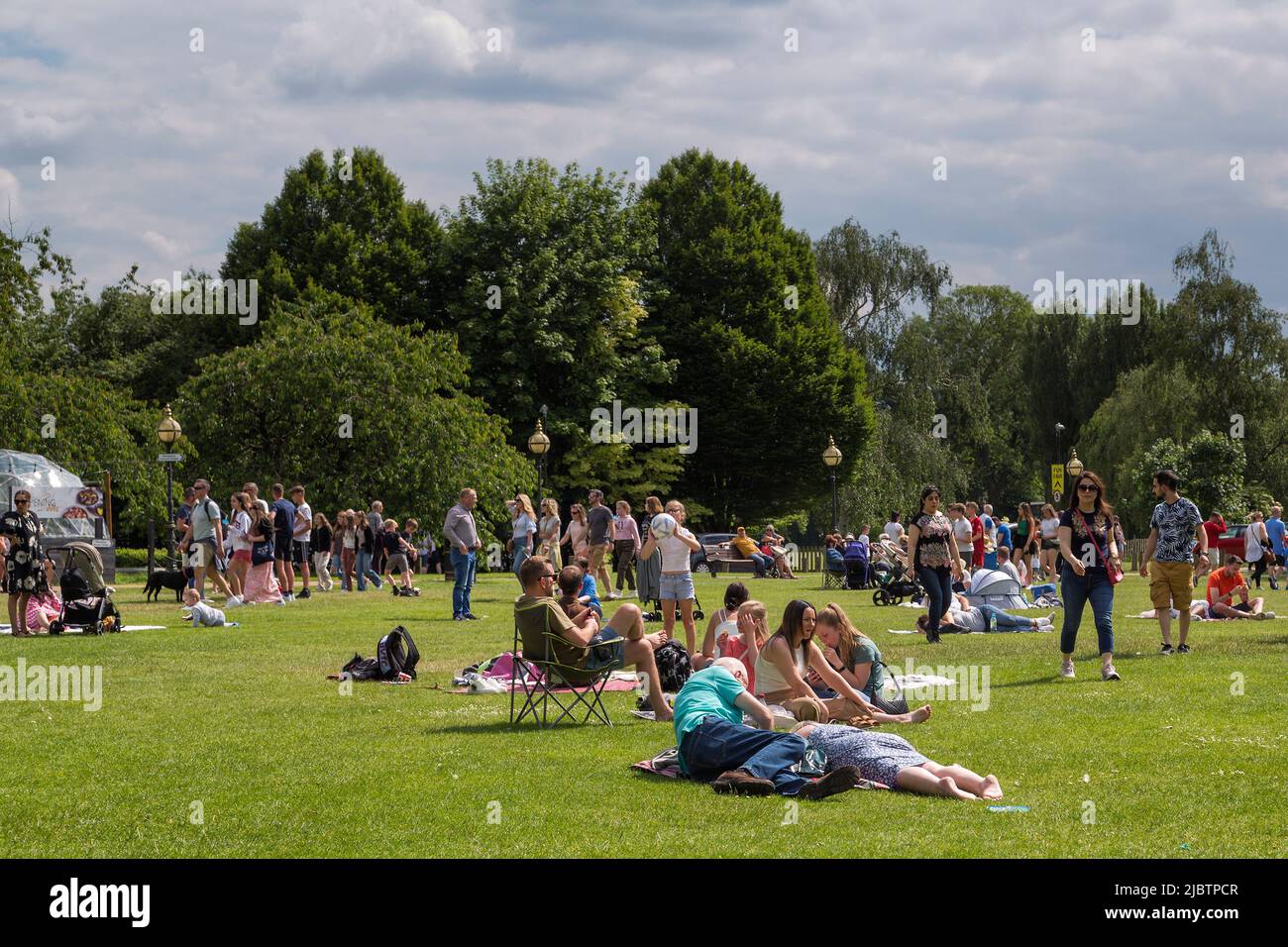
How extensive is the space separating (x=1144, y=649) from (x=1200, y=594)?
489 inches

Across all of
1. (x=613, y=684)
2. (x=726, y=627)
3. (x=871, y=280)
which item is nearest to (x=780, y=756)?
(x=726, y=627)

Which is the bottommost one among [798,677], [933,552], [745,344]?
[798,677]

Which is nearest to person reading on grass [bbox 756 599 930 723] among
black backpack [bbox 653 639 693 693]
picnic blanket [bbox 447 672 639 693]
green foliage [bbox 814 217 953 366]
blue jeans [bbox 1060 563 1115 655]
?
black backpack [bbox 653 639 693 693]

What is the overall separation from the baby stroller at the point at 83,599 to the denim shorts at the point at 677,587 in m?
8.00

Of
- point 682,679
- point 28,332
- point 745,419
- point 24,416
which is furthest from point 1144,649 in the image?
point 28,332

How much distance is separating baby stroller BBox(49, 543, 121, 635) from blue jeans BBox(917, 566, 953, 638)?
35.1 feet

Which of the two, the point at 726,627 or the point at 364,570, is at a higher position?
the point at 726,627

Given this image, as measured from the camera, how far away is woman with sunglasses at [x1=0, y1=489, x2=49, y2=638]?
1927 centimetres

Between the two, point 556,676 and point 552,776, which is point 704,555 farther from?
point 552,776

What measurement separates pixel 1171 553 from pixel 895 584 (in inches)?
484

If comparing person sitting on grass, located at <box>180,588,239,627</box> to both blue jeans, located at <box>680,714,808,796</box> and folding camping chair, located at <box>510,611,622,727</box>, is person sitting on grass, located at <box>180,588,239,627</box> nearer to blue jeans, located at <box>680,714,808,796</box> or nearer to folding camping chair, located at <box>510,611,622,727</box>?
folding camping chair, located at <box>510,611,622,727</box>

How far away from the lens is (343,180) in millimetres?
54062

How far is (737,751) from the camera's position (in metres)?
9.12

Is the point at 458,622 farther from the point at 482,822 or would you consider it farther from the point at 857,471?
the point at 857,471
